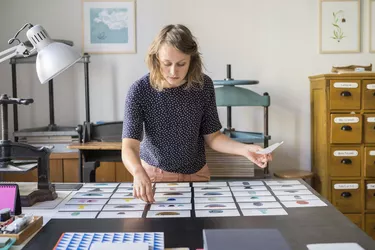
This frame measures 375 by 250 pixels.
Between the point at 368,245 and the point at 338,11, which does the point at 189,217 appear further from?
the point at 338,11

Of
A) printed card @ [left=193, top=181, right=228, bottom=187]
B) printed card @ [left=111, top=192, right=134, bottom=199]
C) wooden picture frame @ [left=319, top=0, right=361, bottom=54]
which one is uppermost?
wooden picture frame @ [left=319, top=0, right=361, bottom=54]

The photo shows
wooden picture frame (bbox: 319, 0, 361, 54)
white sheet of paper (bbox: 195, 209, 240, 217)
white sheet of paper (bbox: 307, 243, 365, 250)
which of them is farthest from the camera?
wooden picture frame (bbox: 319, 0, 361, 54)

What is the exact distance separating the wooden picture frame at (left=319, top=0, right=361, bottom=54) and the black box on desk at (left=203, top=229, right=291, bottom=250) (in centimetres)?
262

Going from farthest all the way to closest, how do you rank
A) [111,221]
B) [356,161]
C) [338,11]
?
[338,11] → [356,161] → [111,221]

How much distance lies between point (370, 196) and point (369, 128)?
1.53 ft

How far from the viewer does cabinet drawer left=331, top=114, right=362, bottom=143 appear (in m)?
2.84

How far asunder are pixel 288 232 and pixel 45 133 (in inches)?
85.5

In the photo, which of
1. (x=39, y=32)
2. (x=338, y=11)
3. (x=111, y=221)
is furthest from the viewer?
(x=338, y=11)

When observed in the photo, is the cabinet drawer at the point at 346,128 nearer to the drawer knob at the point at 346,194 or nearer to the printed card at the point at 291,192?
the drawer knob at the point at 346,194

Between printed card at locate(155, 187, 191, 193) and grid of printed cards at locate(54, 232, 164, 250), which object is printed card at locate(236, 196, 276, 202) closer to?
printed card at locate(155, 187, 191, 193)

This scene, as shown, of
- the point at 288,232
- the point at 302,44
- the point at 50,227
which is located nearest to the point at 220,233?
the point at 288,232

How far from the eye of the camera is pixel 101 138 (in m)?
2.92

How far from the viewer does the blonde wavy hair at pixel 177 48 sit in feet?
5.11

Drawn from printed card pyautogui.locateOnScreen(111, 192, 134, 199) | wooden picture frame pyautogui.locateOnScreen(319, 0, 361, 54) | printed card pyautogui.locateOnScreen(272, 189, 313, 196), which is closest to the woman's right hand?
printed card pyautogui.locateOnScreen(111, 192, 134, 199)
